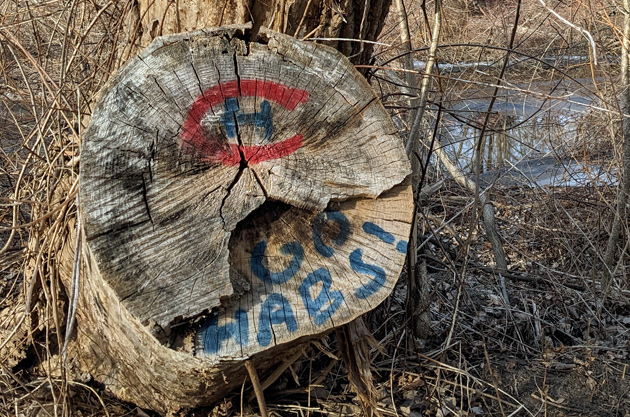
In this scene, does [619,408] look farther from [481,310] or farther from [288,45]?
[288,45]

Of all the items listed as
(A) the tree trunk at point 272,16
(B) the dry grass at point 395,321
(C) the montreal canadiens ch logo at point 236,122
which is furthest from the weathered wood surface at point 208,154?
(B) the dry grass at point 395,321

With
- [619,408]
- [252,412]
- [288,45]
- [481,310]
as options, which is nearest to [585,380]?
[619,408]

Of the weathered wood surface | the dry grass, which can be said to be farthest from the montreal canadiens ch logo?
the dry grass

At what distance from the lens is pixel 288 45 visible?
1748mm

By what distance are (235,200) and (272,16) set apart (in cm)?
68

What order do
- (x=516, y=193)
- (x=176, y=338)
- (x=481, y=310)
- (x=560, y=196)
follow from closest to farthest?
(x=176, y=338) → (x=481, y=310) → (x=560, y=196) → (x=516, y=193)

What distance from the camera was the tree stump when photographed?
1.58 m

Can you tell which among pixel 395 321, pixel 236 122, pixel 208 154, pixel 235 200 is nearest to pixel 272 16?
pixel 236 122

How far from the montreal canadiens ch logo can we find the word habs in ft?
0.83

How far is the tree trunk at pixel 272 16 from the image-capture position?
1.91m

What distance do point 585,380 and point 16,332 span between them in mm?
2608

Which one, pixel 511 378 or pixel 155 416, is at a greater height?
pixel 155 416

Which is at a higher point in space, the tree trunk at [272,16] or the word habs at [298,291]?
the tree trunk at [272,16]

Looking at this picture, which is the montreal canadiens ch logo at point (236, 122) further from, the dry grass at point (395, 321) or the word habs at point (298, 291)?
the dry grass at point (395, 321)
